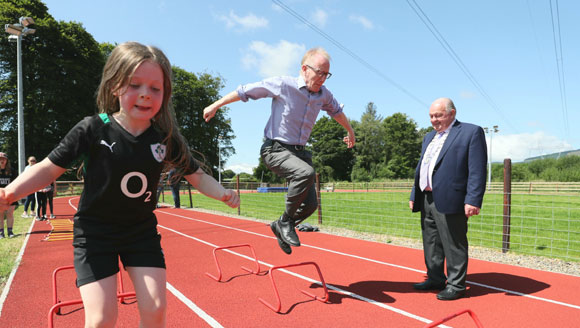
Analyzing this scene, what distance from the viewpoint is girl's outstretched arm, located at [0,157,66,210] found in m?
1.64

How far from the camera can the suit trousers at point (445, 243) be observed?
3.98 metres

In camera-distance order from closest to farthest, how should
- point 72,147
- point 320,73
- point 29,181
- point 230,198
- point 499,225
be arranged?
point 29,181 < point 72,147 < point 230,198 < point 320,73 < point 499,225

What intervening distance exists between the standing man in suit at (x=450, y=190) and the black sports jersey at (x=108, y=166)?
331 cm

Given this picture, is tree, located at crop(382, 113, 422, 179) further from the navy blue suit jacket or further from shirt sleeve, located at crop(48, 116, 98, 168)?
shirt sleeve, located at crop(48, 116, 98, 168)

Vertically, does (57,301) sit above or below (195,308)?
above

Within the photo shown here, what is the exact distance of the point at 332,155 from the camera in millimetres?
62969

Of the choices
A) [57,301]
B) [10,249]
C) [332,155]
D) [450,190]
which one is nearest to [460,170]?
[450,190]

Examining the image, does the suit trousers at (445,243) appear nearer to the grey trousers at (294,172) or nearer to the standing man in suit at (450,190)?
the standing man in suit at (450,190)

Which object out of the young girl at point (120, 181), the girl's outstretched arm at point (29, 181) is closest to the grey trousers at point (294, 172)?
the young girl at point (120, 181)

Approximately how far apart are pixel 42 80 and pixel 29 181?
101 feet

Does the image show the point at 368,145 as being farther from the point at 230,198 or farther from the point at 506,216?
the point at 230,198

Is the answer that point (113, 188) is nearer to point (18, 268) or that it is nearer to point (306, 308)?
point (306, 308)

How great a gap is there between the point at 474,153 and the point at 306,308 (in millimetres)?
2474

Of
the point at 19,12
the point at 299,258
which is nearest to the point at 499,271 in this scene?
the point at 299,258
